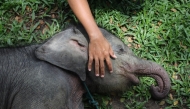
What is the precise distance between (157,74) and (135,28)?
1.17 m

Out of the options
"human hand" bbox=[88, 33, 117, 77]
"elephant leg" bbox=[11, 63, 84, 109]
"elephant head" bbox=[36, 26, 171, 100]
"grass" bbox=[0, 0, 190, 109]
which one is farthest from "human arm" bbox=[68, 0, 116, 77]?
"grass" bbox=[0, 0, 190, 109]

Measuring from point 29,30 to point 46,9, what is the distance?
0.49m

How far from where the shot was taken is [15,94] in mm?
3926

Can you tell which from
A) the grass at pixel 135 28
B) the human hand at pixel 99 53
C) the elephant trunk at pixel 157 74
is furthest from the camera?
the grass at pixel 135 28

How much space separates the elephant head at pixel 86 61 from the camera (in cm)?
402

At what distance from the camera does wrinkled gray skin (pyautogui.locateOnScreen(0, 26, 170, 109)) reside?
3.88 metres

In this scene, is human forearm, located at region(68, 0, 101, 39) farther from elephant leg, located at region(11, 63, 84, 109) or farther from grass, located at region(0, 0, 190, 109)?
grass, located at region(0, 0, 190, 109)

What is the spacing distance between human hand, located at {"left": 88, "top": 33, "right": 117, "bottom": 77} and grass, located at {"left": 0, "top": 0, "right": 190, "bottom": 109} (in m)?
0.82

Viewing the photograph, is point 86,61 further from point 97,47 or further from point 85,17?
point 85,17

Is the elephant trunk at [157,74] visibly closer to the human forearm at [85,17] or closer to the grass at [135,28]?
the grass at [135,28]

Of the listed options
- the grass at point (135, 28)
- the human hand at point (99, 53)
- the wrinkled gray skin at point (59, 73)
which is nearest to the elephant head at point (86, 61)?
the wrinkled gray skin at point (59, 73)

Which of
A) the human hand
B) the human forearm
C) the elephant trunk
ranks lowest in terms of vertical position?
the elephant trunk

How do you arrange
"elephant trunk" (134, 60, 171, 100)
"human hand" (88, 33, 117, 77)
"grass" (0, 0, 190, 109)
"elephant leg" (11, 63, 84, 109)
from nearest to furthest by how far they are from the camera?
"elephant leg" (11, 63, 84, 109), "human hand" (88, 33, 117, 77), "elephant trunk" (134, 60, 171, 100), "grass" (0, 0, 190, 109)

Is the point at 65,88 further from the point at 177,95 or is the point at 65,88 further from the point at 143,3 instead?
the point at 143,3
